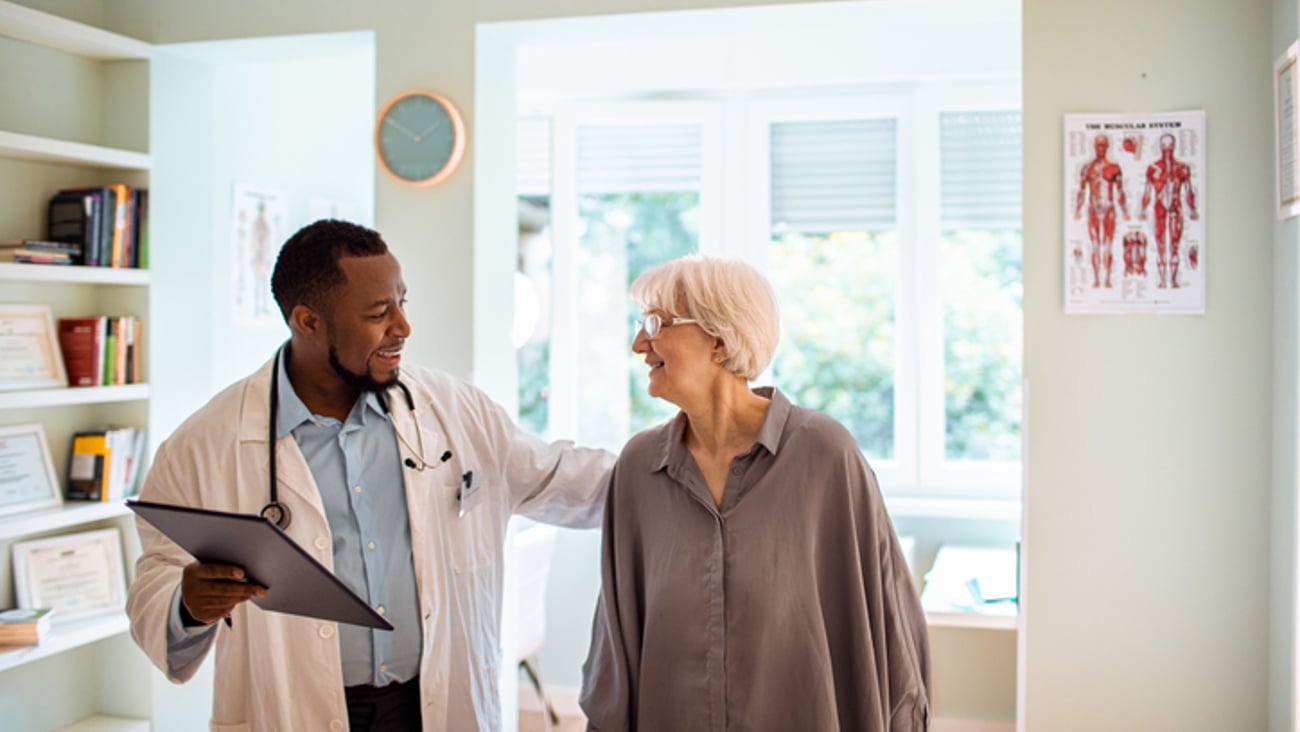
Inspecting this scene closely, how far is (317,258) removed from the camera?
2.11 metres

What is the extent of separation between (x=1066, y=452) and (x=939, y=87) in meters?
2.10

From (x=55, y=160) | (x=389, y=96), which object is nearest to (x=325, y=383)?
(x=389, y=96)

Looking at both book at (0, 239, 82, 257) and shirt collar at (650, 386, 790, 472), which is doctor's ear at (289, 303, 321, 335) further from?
book at (0, 239, 82, 257)

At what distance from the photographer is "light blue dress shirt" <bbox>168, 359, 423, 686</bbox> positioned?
2053 millimetres

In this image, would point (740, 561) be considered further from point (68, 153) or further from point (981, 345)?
point (981, 345)

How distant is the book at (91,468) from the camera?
345 centimetres

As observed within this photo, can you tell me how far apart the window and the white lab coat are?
8.43ft

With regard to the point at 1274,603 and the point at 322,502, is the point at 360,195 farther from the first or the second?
the point at 1274,603

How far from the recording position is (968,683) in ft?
14.2

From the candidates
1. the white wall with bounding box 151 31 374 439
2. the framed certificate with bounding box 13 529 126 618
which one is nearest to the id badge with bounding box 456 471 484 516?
the white wall with bounding box 151 31 374 439

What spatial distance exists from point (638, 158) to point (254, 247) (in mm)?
1696

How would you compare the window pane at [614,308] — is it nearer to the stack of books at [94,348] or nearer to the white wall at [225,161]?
the white wall at [225,161]

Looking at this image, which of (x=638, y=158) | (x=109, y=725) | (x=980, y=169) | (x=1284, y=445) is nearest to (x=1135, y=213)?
(x=1284, y=445)

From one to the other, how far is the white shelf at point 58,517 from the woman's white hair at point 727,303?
2156 millimetres
